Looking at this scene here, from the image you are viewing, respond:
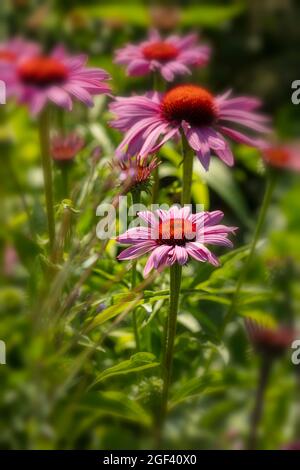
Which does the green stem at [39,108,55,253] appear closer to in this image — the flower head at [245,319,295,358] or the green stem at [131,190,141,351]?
the green stem at [131,190,141,351]

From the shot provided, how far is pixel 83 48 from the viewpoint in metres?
1.38

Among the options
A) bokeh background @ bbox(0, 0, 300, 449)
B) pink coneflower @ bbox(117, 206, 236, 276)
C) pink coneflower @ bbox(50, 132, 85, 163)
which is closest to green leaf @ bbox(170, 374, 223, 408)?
bokeh background @ bbox(0, 0, 300, 449)

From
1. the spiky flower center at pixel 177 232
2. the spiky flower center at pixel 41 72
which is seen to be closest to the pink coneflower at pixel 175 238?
the spiky flower center at pixel 177 232

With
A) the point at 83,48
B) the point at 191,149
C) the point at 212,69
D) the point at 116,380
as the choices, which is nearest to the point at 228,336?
the point at 116,380

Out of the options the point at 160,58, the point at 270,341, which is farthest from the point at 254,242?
the point at 160,58

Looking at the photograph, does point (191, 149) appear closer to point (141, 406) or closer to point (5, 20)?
point (141, 406)

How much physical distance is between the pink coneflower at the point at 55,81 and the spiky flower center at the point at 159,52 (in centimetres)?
11

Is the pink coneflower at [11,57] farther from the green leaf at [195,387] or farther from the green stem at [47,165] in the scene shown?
the green leaf at [195,387]

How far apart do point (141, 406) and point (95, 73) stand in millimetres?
247

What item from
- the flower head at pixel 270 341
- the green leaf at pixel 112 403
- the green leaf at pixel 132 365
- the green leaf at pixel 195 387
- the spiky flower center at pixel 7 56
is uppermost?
the spiky flower center at pixel 7 56

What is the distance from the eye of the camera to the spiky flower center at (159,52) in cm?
65

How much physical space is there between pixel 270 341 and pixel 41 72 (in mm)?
244

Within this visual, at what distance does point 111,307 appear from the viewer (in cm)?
48

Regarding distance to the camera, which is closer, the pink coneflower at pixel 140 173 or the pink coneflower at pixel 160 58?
the pink coneflower at pixel 140 173
